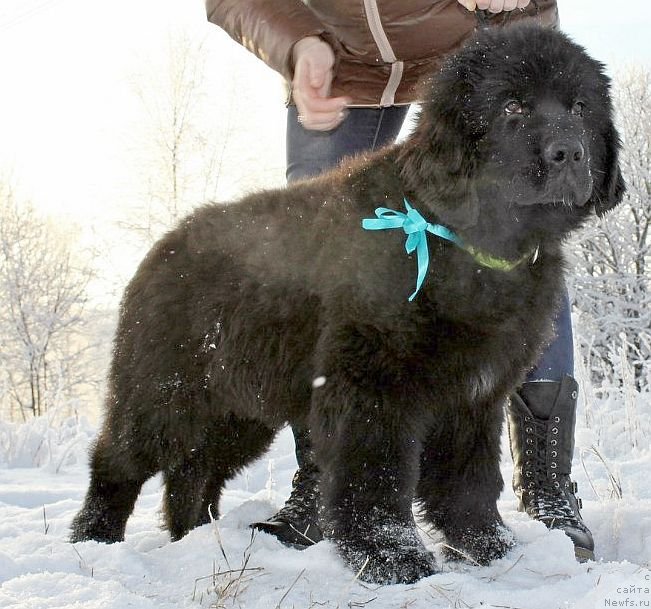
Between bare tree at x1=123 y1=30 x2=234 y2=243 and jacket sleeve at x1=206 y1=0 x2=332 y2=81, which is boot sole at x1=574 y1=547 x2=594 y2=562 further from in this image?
bare tree at x1=123 y1=30 x2=234 y2=243

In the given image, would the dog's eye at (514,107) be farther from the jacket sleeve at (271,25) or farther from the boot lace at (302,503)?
the boot lace at (302,503)

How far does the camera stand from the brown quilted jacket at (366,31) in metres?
2.71

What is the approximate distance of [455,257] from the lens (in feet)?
7.07

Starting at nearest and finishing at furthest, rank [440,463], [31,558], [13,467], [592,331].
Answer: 1. [31,558]
2. [440,463]
3. [13,467]
4. [592,331]

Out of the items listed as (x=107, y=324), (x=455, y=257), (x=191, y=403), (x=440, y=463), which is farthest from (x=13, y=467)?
(x=107, y=324)

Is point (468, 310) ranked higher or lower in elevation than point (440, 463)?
higher

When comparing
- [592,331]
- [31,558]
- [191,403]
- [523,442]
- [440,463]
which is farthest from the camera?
[592,331]

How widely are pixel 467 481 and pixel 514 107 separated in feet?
3.70

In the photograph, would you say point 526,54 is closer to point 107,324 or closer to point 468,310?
point 468,310

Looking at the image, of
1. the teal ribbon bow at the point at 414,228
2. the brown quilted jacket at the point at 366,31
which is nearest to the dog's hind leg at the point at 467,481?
the teal ribbon bow at the point at 414,228

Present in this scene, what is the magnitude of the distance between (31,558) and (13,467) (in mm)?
3254

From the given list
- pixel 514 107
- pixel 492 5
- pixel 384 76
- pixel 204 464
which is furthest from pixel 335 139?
pixel 204 464

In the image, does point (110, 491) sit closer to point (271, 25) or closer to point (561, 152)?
point (271, 25)

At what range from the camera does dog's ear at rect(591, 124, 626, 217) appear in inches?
94.3
